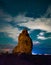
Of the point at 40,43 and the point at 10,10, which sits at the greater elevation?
the point at 10,10

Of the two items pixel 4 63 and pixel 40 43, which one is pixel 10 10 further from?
pixel 4 63

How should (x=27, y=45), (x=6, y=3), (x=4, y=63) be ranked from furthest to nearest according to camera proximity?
(x=6, y=3), (x=27, y=45), (x=4, y=63)

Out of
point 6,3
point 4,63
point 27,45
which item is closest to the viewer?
point 4,63

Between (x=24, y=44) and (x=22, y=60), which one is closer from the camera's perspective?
(x=22, y=60)

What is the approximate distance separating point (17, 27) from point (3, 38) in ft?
1.51

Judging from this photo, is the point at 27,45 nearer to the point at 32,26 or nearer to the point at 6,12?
the point at 32,26

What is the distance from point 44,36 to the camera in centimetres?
436

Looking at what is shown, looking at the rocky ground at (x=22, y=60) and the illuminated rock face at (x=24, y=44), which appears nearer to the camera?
the rocky ground at (x=22, y=60)

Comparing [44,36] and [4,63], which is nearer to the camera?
[4,63]

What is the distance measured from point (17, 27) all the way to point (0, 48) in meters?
0.69

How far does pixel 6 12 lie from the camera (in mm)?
4141

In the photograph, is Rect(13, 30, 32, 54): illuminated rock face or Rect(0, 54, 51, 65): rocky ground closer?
Rect(0, 54, 51, 65): rocky ground

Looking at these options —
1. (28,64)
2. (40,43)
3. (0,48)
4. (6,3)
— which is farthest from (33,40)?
(28,64)

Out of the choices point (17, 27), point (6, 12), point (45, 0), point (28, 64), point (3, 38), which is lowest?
point (28, 64)
